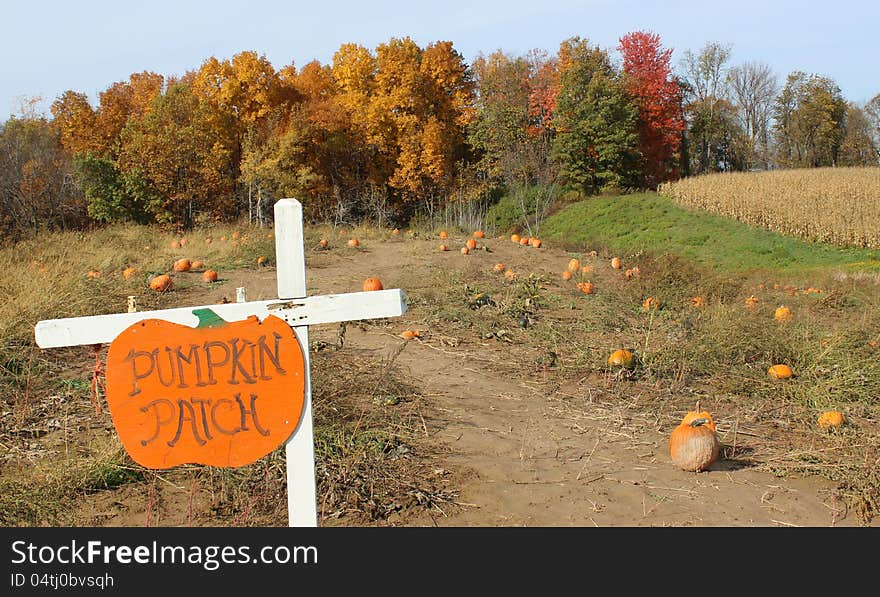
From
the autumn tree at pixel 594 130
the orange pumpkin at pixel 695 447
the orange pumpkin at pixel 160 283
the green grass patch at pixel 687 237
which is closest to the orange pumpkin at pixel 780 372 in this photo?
the orange pumpkin at pixel 695 447

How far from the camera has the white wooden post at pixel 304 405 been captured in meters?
2.52

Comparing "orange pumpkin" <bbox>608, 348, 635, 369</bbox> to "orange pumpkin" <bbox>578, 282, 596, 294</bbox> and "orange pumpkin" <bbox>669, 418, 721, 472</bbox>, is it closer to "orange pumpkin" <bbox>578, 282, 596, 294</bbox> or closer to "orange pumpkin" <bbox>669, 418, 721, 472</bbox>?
"orange pumpkin" <bbox>669, 418, 721, 472</bbox>

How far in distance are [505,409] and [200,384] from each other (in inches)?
146

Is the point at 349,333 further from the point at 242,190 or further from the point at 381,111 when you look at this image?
the point at 381,111

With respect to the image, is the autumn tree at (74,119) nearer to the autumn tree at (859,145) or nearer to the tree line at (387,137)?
the tree line at (387,137)

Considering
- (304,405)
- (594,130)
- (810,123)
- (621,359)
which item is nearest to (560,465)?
(621,359)

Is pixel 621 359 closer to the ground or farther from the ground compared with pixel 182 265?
closer to the ground

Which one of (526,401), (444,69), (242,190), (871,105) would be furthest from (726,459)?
(871,105)

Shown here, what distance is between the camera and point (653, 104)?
138ft

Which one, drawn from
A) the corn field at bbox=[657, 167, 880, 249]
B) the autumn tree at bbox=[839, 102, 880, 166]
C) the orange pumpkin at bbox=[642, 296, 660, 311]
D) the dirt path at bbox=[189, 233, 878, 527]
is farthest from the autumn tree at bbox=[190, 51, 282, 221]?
the autumn tree at bbox=[839, 102, 880, 166]

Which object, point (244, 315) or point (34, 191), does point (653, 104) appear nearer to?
point (34, 191)

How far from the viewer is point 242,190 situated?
97.7 ft

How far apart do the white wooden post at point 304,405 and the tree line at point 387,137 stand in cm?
1768

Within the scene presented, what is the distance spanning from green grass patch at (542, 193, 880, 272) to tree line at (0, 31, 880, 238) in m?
1.89
